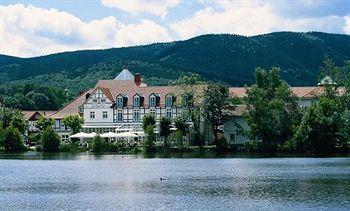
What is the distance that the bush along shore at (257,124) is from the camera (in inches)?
3169

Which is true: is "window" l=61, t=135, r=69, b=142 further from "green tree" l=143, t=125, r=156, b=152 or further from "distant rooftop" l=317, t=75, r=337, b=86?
"distant rooftop" l=317, t=75, r=337, b=86

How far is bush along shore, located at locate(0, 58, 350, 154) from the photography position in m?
80.5

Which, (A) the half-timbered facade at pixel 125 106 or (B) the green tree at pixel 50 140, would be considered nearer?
(B) the green tree at pixel 50 140

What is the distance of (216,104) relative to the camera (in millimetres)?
91438

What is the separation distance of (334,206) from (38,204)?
1311 centimetres

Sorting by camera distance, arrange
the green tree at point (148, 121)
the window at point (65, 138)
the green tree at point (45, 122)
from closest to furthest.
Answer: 1. the green tree at point (148, 121)
2. the green tree at point (45, 122)
3. the window at point (65, 138)

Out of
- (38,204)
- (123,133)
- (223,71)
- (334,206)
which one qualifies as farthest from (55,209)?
(223,71)

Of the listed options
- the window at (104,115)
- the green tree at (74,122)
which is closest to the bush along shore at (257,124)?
the green tree at (74,122)

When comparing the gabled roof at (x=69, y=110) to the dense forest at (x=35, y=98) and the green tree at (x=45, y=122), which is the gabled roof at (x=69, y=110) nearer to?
the green tree at (x=45, y=122)

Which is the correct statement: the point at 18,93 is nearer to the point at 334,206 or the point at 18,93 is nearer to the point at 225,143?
the point at 225,143

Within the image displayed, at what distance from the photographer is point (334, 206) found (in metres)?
32.3

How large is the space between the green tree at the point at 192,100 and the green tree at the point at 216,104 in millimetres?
1377

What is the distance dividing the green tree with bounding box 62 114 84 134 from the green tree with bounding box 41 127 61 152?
8.09 m

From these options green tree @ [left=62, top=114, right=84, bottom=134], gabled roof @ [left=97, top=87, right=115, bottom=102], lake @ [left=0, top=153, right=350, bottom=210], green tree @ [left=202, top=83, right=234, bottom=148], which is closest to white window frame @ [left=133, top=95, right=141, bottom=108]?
gabled roof @ [left=97, top=87, right=115, bottom=102]
